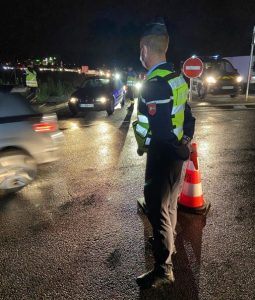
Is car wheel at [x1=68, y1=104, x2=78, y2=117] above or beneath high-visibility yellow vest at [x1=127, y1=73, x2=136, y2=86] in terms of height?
beneath

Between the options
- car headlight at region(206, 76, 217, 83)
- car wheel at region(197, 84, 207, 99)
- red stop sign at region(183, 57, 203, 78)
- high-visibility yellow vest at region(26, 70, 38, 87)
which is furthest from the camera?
car wheel at region(197, 84, 207, 99)

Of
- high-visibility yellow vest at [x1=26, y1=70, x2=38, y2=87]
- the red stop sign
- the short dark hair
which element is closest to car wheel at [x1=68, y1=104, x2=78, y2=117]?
high-visibility yellow vest at [x1=26, y1=70, x2=38, y2=87]

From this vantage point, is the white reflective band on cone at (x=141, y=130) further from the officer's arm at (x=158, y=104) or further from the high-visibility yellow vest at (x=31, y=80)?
the high-visibility yellow vest at (x=31, y=80)

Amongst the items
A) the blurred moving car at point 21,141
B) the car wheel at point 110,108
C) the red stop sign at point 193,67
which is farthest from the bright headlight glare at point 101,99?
the blurred moving car at point 21,141

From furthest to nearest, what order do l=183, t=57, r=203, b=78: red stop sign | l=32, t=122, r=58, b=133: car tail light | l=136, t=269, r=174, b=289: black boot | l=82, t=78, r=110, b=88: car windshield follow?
1. l=82, t=78, r=110, b=88: car windshield
2. l=183, t=57, r=203, b=78: red stop sign
3. l=32, t=122, r=58, b=133: car tail light
4. l=136, t=269, r=174, b=289: black boot

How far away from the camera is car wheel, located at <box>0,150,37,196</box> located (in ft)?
15.7

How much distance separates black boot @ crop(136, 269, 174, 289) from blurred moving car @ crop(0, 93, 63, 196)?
278cm

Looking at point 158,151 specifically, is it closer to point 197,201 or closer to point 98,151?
point 197,201

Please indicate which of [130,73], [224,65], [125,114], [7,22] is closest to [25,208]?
[125,114]

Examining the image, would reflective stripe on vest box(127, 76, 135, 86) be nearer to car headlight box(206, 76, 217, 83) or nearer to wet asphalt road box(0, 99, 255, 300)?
car headlight box(206, 76, 217, 83)

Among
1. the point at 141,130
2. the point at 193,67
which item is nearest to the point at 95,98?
the point at 193,67

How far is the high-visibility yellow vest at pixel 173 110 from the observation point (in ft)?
8.43

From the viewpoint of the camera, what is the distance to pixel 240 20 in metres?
50.8

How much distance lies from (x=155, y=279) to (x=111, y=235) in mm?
1000
